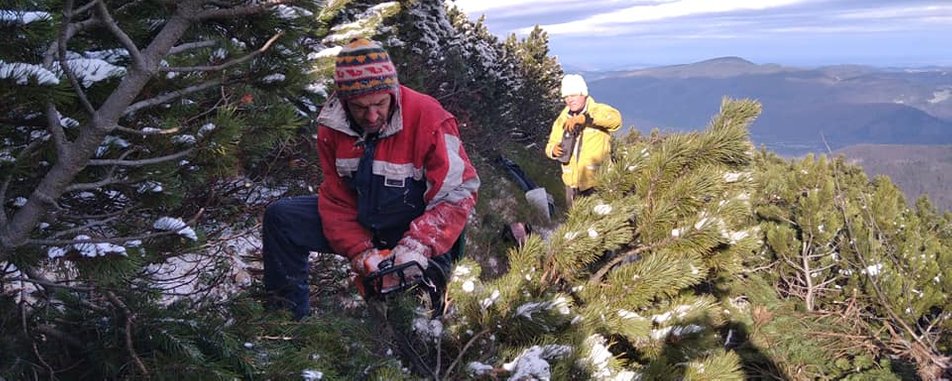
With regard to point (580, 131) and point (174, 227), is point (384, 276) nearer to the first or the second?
point (174, 227)

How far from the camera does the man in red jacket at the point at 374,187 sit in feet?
8.00

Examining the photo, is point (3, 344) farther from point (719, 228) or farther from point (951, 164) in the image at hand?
point (951, 164)

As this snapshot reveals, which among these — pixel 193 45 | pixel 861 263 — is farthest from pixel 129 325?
pixel 861 263

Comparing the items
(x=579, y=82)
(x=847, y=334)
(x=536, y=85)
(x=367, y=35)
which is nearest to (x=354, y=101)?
(x=367, y=35)

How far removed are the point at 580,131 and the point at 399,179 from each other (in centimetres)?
491

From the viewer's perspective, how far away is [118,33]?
152cm

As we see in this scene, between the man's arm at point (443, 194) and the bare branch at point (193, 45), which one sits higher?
the bare branch at point (193, 45)

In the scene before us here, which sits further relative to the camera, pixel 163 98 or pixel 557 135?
pixel 557 135

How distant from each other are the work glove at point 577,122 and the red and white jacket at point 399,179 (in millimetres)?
4739

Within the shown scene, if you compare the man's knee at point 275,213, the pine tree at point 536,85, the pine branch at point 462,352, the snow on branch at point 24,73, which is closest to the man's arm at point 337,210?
the man's knee at point 275,213

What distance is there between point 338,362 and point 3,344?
0.94 m

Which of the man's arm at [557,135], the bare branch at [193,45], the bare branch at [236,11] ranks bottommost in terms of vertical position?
the man's arm at [557,135]

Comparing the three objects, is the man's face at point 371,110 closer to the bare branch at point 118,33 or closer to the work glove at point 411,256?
the work glove at point 411,256

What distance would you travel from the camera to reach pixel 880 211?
8711mm
